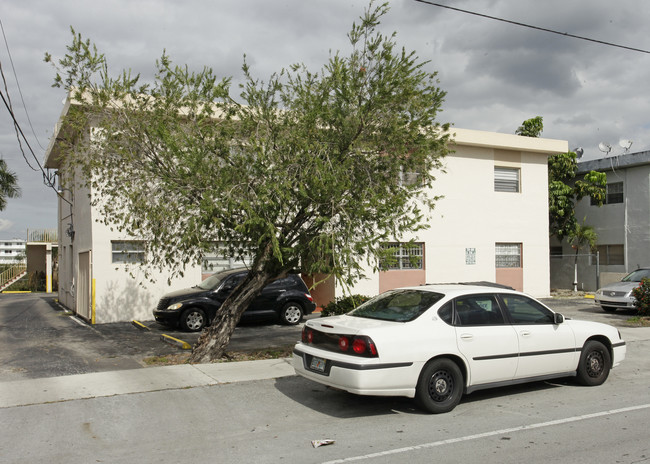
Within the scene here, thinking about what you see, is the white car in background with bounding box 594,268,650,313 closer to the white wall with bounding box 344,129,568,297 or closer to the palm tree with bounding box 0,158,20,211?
the white wall with bounding box 344,129,568,297

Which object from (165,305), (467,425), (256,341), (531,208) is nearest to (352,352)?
(467,425)

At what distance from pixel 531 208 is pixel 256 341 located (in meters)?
14.4

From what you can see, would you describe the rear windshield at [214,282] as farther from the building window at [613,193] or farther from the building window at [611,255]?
the building window at [613,193]

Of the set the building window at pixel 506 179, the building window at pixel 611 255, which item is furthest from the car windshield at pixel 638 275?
the building window at pixel 611 255

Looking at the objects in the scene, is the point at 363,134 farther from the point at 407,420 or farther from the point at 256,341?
the point at 256,341

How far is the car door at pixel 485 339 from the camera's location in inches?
270

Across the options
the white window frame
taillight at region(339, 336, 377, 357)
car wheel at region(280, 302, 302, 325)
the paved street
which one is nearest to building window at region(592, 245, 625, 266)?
the white window frame

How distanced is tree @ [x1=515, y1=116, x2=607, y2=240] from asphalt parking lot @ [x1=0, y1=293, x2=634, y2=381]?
7.21 meters

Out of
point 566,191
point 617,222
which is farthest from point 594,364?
point 617,222

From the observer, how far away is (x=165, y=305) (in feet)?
47.4

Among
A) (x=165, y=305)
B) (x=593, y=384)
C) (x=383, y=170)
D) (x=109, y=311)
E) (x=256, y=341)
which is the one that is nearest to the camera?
(x=593, y=384)

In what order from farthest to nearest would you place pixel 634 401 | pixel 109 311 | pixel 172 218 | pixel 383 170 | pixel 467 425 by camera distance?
pixel 109 311 < pixel 383 170 < pixel 172 218 < pixel 634 401 < pixel 467 425

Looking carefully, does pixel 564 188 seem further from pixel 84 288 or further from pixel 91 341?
pixel 91 341

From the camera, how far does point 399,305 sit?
24.2ft
